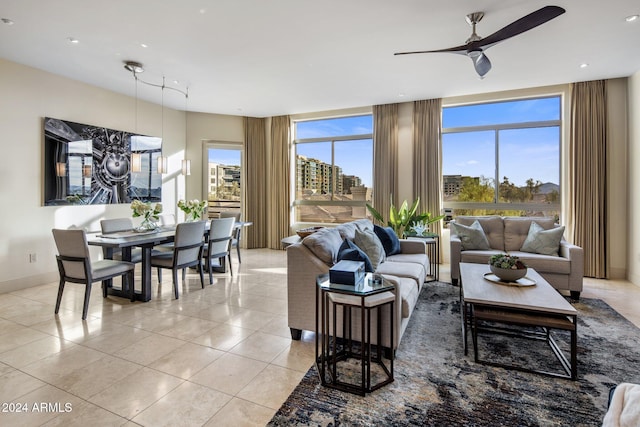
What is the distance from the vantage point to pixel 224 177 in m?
7.45

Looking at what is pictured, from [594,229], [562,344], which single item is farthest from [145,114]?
[594,229]

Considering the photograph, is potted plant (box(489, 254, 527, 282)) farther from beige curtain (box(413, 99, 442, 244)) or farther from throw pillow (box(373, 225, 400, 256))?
beige curtain (box(413, 99, 442, 244))

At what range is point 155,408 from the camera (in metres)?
1.89

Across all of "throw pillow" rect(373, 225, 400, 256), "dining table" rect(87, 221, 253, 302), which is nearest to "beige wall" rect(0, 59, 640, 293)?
"dining table" rect(87, 221, 253, 302)

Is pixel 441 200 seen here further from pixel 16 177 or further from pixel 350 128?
pixel 16 177

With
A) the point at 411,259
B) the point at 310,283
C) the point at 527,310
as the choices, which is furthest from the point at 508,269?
the point at 310,283

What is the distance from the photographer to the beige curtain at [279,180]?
7316 millimetres

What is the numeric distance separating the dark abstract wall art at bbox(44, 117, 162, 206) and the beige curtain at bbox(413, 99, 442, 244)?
505 centimetres

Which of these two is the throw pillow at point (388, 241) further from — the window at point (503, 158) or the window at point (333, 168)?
the window at point (333, 168)

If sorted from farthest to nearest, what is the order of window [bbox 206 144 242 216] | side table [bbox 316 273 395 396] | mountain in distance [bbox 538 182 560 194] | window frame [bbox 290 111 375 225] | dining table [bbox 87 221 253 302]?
window [bbox 206 144 242 216]
window frame [bbox 290 111 375 225]
mountain in distance [bbox 538 182 560 194]
dining table [bbox 87 221 253 302]
side table [bbox 316 273 395 396]

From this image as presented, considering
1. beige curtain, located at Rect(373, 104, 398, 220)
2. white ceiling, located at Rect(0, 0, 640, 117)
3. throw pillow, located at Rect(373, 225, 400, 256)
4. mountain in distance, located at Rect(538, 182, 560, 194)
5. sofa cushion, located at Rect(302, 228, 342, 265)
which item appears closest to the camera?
sofa cushion, located at Rect(302, 228, 342, 265)

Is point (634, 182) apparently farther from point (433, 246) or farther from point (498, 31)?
point (498, 31)

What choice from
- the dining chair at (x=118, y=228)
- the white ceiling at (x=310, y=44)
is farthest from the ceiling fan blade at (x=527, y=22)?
the dining chair at (x=118, y=228)

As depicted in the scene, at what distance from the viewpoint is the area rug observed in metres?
1.79
